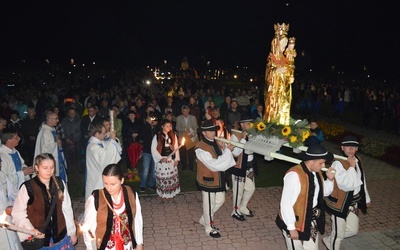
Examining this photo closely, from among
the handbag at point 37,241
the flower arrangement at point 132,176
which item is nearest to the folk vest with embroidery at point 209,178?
the handbag at point 37,241

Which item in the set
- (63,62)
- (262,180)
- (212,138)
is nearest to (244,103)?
(262,180)

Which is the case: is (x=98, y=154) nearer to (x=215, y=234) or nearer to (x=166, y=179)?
(x=166, y=179)

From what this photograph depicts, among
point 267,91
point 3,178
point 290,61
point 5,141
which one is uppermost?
point 290,61

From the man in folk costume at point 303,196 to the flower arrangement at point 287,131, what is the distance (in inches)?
36.5

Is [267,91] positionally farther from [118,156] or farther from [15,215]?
[15,215]

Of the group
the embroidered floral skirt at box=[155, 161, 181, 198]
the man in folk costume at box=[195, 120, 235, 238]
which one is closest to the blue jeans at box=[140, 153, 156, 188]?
the embroidered floral skirt at box=[155, 161, 181, 198]

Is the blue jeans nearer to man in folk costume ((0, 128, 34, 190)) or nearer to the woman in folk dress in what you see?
the woman in folk dress

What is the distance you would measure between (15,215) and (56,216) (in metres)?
0.46

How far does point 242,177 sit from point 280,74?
226cm

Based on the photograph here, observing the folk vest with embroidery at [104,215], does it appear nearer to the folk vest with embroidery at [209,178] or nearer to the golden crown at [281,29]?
the folk vest with embroidery at [209,178]

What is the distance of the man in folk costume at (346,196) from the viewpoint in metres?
5.14

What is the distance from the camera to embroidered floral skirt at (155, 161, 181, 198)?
823 cm

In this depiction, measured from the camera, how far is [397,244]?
6477 mm

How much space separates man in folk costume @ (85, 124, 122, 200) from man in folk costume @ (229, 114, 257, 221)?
2360mm
